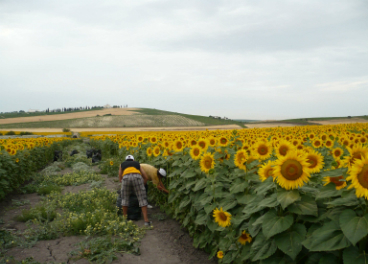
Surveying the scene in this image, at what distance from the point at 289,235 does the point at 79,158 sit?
1660 cm

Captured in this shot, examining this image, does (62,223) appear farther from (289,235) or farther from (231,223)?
(289,235)

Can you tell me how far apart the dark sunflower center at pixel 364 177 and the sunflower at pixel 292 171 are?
46 cm

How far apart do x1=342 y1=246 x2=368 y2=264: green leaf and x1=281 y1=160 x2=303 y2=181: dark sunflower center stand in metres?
0.67

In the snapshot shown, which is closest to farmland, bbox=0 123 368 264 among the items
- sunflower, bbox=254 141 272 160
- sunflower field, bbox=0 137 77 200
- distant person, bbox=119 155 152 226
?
sunflower, bbox=254 141 272 160

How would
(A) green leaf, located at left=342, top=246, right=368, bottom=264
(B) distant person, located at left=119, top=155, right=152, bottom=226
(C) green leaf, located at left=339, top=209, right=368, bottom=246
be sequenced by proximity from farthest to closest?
(B) distant person, located at left=119, top=155, right=152, bottom=226 → (A) green leaf, located at left=342, top=246, right=368, bottom=264 → (C) green leaf, located at left=339, top=209, right=368, bottom=246

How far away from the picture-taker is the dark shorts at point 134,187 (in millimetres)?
7059

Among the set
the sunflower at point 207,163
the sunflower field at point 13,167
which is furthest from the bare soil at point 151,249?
the sunflower at point 207,163

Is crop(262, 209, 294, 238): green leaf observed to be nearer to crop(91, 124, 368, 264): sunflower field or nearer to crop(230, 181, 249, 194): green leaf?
crop(91, 124, 368, 264): sunflower field

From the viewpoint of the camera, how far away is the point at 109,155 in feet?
60.3

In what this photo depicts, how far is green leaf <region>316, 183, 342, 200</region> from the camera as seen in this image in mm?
2365

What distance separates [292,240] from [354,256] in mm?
530

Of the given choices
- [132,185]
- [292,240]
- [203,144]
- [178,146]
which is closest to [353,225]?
[292,240]

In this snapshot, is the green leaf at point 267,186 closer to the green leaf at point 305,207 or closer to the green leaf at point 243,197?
the green leaf at point 305,207

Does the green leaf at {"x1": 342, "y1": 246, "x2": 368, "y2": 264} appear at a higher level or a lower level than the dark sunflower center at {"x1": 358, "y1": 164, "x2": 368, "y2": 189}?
lower
